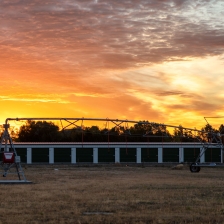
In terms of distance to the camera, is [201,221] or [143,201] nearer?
[201,221]

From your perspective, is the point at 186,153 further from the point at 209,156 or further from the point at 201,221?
the point at 201,221

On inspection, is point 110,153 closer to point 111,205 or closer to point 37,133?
point 37,133

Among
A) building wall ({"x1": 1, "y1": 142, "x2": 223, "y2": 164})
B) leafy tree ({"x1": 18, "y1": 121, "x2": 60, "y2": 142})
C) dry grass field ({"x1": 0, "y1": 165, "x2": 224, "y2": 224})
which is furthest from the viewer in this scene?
leafy tree ({"x1": 18, "y1": 121, "x2": 60, "y2": 142})

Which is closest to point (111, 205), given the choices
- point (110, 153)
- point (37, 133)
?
point (110, 153)

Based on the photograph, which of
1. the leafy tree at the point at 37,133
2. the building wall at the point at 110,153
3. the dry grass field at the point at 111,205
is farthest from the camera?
the leafy tree at the point at 37,133

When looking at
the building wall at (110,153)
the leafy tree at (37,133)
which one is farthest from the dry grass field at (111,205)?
the leafy tree at (37,133)

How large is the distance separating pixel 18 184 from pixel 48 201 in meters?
11.6

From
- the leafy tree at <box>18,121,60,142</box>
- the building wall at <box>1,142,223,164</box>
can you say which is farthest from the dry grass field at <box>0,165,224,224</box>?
the leafy tree at <box>18,121,60,142</box>

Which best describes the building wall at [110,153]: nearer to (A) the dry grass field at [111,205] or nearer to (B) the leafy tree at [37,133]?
(B) the leafy tree at [37,133]

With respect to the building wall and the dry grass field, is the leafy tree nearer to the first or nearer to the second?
the building wall

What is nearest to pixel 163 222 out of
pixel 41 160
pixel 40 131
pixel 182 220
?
pixel 182 220

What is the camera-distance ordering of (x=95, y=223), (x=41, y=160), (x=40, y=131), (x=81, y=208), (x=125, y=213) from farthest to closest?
(x=40, y=131) < (x=41, y=160) < (x=81, y=208) < (x=125, y=213) < (x=95, y=223)

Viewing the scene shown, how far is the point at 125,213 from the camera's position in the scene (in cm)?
2048

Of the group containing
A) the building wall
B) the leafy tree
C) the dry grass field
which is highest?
the leafy tree
